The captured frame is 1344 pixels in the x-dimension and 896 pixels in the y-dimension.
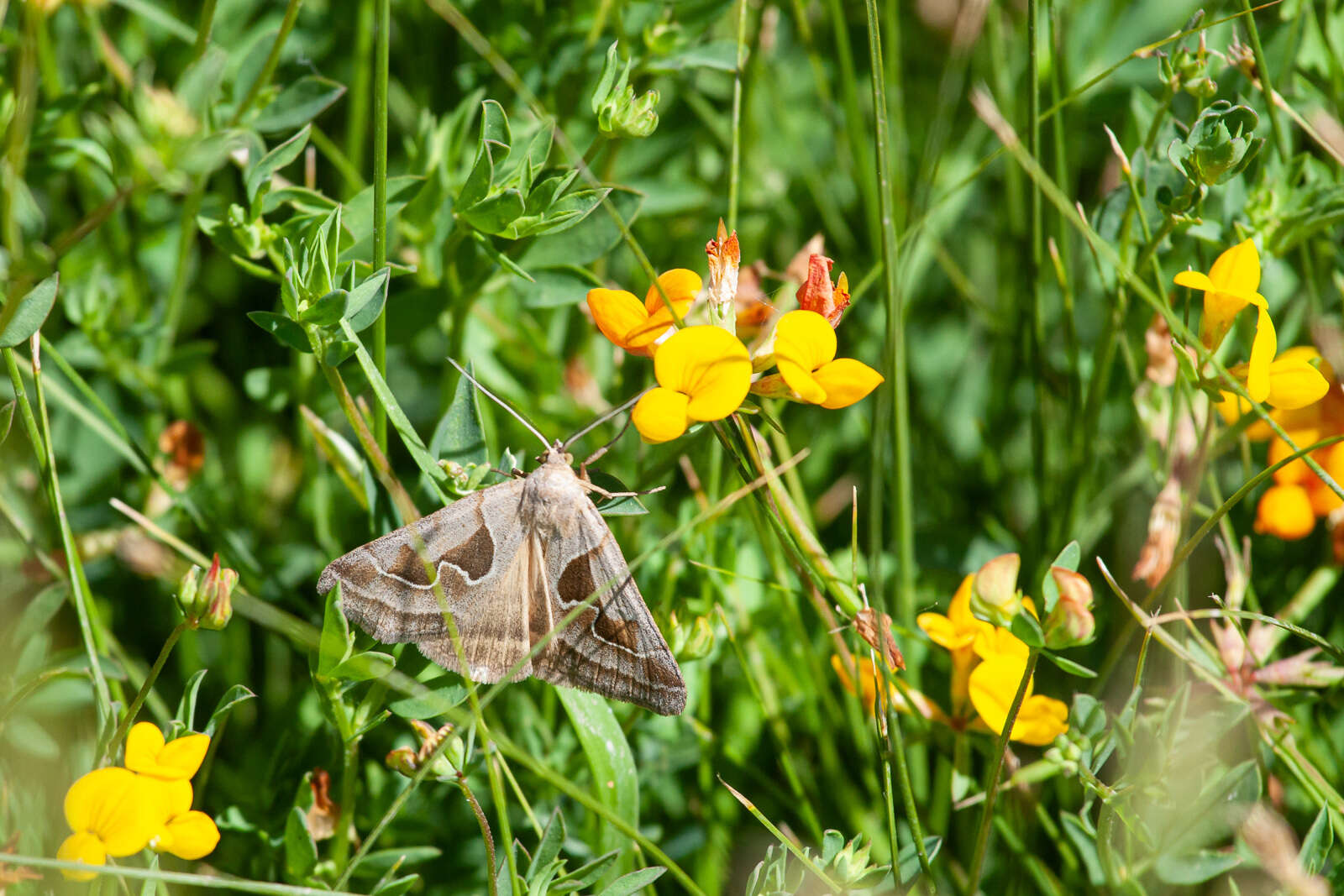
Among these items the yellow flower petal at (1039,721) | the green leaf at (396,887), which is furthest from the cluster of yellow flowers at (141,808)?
the yellow flower petal at (1039,721)

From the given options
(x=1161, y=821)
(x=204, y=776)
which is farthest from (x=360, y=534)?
(x=1161, y=821)

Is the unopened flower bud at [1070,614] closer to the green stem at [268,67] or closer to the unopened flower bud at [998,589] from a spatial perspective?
the unopened flower bud at [998,589]

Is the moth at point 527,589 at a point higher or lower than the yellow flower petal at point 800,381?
lower

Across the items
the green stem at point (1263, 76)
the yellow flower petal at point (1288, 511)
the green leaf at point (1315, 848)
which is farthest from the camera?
the yellow flower petal at point (1288, 511)

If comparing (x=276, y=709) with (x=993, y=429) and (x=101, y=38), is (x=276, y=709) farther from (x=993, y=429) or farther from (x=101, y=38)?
(x=993, y=429)

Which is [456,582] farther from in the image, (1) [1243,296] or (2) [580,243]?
(1) [1243,296]

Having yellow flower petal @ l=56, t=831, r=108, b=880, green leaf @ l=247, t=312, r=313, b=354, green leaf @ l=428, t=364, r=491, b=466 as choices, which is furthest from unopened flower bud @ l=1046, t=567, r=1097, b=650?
yellow flower petal @ l=56, t=831, r=108, b=880
